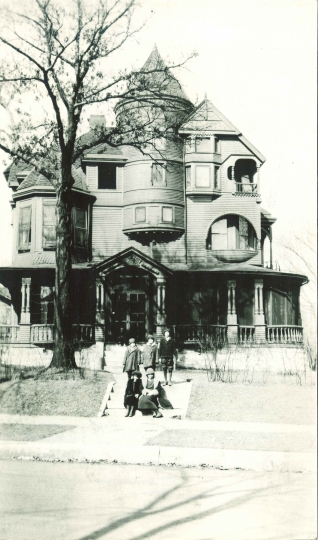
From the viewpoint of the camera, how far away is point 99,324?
9586mm

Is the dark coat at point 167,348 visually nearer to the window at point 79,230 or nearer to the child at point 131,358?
the child at point 131,358

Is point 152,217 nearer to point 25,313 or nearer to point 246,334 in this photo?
point 25,313

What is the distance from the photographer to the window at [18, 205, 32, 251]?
9867mm

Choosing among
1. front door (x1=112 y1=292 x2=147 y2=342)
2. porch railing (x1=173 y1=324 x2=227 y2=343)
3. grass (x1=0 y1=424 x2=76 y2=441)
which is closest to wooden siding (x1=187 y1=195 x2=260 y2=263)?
front door (x1=112 y1=292 x2=147 y2=342)

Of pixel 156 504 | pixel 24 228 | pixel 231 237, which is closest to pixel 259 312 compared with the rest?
pixel 231 237

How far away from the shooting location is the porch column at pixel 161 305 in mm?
9742

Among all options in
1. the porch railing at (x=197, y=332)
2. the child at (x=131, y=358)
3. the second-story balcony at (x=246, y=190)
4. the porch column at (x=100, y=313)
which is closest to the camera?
the child at (x=131, y=358)

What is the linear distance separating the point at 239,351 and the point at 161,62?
4.56 m

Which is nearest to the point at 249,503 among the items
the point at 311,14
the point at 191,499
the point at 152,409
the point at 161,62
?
the point at 191,499

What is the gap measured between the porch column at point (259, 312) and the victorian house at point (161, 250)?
0.09 feet

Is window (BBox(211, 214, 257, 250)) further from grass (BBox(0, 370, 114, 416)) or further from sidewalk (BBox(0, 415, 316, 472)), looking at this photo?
sidewalk (BBox(0, 415, 316, 472))

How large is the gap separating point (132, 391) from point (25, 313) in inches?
104

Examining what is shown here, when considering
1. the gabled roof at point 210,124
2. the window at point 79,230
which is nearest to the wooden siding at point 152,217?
the window at point 79,230

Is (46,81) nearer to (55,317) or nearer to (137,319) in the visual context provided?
(55,317)
